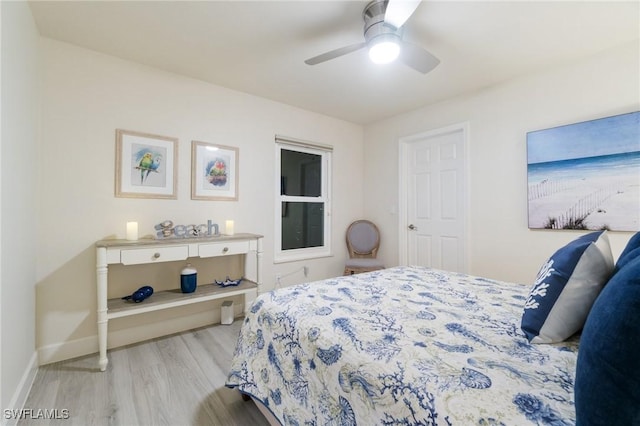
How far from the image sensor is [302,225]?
3.65m

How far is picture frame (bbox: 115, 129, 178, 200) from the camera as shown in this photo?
2.32 meters

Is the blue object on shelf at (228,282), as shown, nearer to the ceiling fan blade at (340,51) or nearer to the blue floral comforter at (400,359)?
the blue floral comforter at (400,359)

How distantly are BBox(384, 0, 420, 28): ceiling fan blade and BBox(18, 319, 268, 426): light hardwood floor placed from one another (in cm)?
229

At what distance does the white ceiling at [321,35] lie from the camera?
1754mm

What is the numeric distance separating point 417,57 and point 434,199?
1.84m

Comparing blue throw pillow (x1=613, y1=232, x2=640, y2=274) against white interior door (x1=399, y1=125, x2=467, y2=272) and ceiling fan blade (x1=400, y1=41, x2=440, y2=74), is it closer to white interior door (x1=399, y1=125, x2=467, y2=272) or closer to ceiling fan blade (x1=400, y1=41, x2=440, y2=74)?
ceiling fan blade (x1=400, y1=41, x2=440, y2=74)

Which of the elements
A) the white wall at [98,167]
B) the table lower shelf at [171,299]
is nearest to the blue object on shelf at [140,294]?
the table lower shelf at [171,299]

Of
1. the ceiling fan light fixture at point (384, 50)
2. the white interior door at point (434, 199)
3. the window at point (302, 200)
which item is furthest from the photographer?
the window at point (302, 200)

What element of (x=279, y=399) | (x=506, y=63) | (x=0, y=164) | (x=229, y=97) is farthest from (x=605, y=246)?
(x=229, y=97)

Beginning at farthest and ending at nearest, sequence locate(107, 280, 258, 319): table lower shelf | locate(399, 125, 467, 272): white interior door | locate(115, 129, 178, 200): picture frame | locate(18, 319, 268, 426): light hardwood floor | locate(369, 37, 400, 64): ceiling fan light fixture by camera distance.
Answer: locate(399, 125, 467, 272): white interior door → locate(115, 129, 178, 200): picture frame → locate(107, 280, 258, 319): table lower shelf → locate(369, 37, 400, 64): ceiling fan light fixture → locate(18, 319, 268, 426): light hardwood floor

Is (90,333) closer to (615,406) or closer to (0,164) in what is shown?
(0,164)

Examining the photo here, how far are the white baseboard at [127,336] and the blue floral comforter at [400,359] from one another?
1.36 metres

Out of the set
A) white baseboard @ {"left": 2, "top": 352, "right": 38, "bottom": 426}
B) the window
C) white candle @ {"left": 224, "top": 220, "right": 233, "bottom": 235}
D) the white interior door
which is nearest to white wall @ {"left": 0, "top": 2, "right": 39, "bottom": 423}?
white baseboard @ {"left": 2, "top": 352, "right": 38, "bottom": 426}

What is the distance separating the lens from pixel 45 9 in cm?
177
